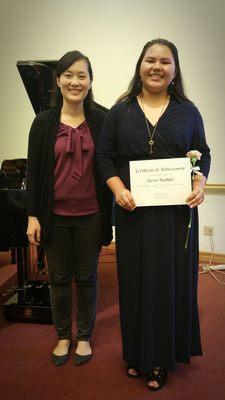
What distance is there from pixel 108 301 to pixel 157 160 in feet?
5.01

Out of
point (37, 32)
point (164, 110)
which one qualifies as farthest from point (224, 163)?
point (37, 32)

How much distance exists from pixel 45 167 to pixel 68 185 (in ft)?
0.43

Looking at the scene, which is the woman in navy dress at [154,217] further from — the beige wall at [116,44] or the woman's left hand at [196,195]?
the beige wall at [116,44]

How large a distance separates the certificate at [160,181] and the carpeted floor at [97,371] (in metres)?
0.88

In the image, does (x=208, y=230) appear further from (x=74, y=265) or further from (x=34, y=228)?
(x=34, y=228)

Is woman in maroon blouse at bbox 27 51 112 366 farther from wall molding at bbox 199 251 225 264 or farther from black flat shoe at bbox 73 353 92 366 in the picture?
wall molding at bbox 199 251 225 264

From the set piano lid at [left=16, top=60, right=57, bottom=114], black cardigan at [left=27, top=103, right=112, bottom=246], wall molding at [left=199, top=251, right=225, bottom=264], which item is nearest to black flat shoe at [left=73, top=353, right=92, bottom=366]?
black cardigan at [left=27, top=103, right=112, bottom=246]

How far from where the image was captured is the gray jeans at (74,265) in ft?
5.31

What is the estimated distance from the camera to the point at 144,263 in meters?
1.44

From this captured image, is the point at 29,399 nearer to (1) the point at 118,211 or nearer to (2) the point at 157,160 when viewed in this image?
(1) the point at 118,211

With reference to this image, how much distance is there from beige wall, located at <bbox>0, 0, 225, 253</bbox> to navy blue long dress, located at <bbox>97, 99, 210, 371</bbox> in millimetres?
1971

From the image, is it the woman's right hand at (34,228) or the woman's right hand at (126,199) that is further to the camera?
the woman's right hand at (34,228)

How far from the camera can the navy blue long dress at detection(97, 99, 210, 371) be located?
1393 mm

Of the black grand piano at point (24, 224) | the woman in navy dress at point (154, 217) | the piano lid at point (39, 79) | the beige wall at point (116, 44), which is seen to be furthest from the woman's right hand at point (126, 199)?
the beige wall at point (116, 44)
